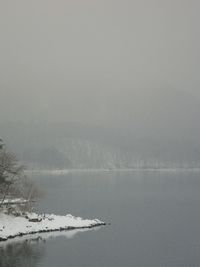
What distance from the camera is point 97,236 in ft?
295

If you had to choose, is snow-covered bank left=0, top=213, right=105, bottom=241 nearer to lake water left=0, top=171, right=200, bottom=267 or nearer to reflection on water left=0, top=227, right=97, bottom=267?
reflection on water left=0, top=227, right=97, bottom=267

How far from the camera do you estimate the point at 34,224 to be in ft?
306

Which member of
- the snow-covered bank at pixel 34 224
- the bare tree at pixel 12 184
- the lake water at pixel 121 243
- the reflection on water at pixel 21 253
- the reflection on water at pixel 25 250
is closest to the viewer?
the reflection on water at pixel 21 253

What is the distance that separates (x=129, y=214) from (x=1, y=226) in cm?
4432

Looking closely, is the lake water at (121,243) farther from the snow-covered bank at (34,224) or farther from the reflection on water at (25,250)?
the snow-covered bank at (34,224)

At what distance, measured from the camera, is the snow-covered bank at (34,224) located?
87.1 meters

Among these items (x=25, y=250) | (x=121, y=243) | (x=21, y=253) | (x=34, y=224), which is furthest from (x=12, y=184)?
(x=21, y=253)

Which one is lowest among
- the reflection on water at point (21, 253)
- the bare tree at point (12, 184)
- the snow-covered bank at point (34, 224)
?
the reflection on water at point (21, 253)

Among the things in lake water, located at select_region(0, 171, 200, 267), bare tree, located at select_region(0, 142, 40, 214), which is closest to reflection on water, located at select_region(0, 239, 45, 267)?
lake water, located at select_region(0, 171, 200, 267)

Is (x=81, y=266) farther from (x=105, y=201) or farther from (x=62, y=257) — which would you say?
(x=105, y=201)

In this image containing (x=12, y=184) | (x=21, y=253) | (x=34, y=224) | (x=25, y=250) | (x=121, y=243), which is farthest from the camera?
(x=12, y=184)

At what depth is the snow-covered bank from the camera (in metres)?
87.1

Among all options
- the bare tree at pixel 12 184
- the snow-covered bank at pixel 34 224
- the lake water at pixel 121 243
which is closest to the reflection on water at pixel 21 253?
the lake water at pixel 121 243

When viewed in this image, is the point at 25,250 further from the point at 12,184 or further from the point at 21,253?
the point at 12,184
